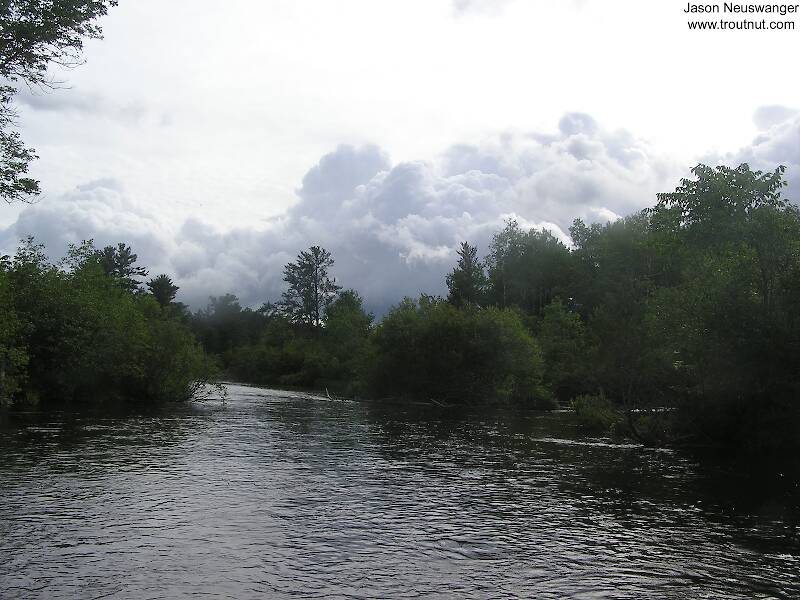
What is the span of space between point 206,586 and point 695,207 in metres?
28.4

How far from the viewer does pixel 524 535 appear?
51.5 feet

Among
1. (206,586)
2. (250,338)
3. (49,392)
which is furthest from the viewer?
(250,338)

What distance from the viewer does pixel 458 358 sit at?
6469 cm

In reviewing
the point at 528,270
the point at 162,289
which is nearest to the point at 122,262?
the point at 162,289

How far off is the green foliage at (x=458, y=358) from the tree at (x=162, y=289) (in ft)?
288

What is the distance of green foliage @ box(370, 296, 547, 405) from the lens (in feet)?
211

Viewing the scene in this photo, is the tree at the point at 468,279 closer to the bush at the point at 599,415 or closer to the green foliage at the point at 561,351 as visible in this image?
the green foliage at the point at 561,351

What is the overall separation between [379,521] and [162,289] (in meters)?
139

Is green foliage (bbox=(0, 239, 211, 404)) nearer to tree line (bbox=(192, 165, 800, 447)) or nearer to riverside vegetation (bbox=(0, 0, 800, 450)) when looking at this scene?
riverside vegetation (bbox=(0, 0, 800, 450))

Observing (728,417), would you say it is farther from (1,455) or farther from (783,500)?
(1,455)

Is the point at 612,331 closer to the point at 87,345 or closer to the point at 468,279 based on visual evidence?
the point at 87,345

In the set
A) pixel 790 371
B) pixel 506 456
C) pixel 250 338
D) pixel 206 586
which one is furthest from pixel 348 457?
pixel 250 338

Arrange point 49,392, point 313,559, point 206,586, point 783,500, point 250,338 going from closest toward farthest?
point 206,586 → point 313,559 → point 783,500 → point 49,392 → point 250,338

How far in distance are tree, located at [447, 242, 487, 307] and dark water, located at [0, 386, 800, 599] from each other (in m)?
87.6
